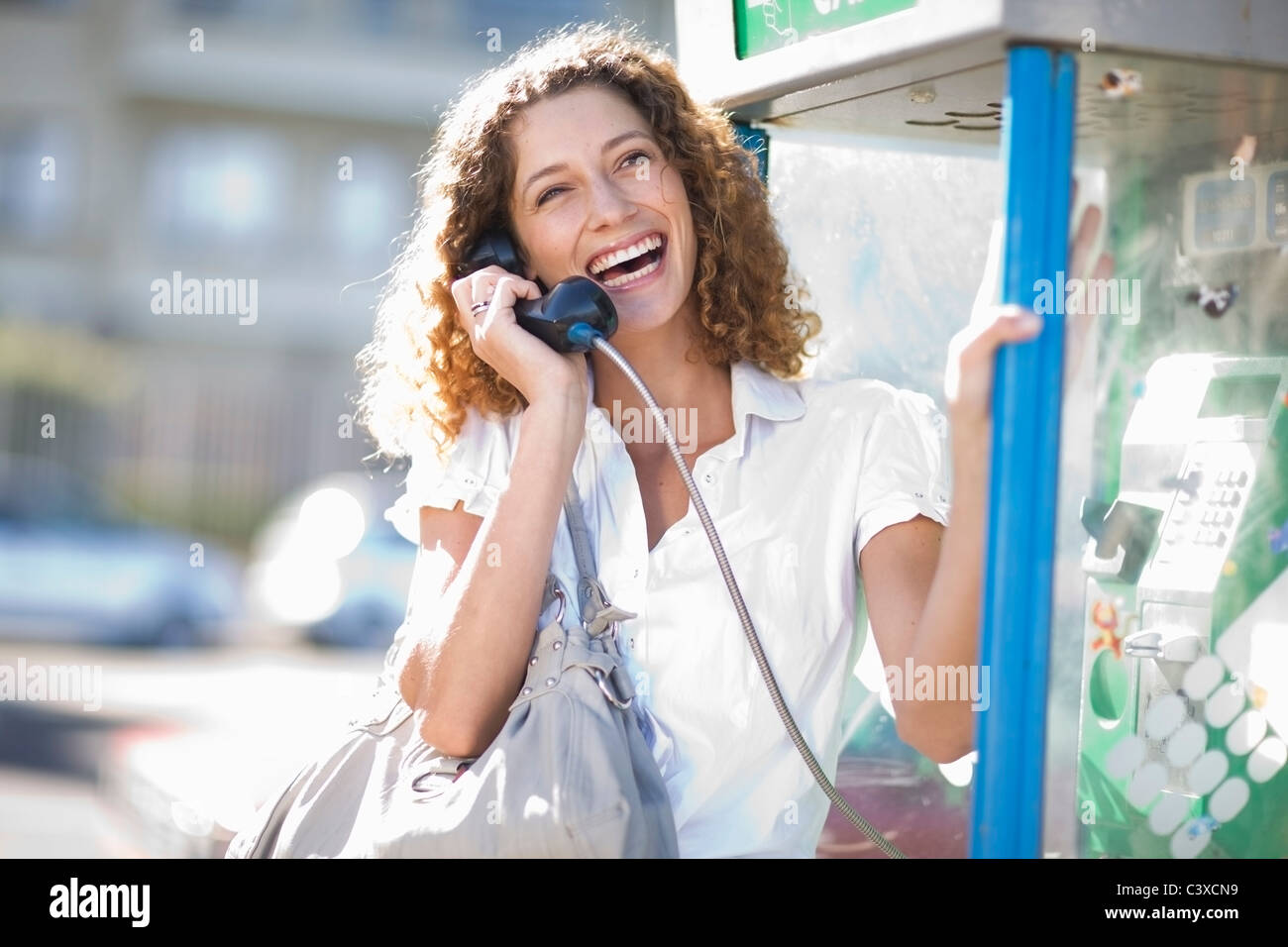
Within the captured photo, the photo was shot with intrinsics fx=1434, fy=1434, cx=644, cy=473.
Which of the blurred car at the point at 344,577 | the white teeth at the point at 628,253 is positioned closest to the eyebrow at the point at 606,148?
the white teeth at the point at 628,253

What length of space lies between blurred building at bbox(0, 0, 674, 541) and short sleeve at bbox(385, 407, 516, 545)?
12.0 metres

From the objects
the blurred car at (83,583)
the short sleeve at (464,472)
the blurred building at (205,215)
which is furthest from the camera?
the blurred building at (205,215)

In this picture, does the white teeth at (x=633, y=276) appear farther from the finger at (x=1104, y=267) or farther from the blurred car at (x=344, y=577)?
the blurred car at (x=344, y=577)

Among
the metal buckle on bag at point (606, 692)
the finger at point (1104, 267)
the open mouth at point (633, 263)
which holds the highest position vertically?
the open mouth at point (633, 263)

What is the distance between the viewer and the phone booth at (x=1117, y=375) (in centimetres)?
150

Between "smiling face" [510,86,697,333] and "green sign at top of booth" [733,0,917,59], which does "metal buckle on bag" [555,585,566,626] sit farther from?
"green sign at top of booth" [733,0,917,59]

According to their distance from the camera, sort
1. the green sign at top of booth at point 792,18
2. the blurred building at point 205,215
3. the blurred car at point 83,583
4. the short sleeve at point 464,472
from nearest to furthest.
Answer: the green sign at top of booth at point 792,18 < the short sleeve at point 464,472 < the blurred car at point 83,583 < the blurred building at point 205,215

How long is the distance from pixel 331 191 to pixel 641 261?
43.5ft

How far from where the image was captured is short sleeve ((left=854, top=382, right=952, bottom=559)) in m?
1.79

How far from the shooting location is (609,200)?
1.92 metres

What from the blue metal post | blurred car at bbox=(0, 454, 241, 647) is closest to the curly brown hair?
the blue metal post

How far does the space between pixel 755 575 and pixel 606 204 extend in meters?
0.53

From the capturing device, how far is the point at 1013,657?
1.50 metres
